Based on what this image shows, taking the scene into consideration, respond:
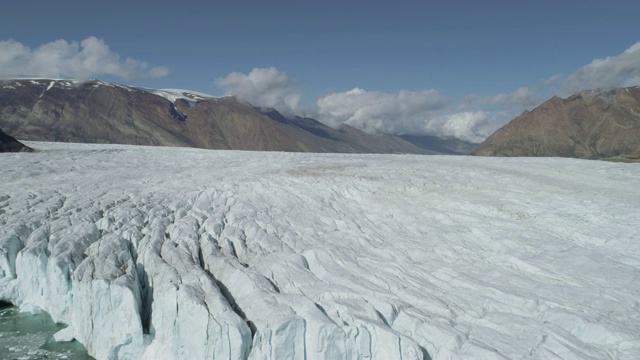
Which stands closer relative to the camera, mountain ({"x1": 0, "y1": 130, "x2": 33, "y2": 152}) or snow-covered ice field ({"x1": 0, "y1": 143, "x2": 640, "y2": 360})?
snow-covered ice field ({"x1": 0, "y1": 143, "x2": 640, "y2": 360})

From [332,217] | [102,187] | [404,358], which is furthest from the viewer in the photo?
[102,187]

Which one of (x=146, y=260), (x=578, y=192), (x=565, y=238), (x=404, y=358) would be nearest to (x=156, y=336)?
(x=146, y=260)

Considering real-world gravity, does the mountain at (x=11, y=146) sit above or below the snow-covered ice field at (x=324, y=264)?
above

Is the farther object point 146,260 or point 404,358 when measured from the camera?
point 146,260

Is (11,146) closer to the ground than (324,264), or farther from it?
farther from it

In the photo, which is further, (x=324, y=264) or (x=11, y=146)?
(x=11, y=146)

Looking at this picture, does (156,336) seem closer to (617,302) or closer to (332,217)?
(332,217)

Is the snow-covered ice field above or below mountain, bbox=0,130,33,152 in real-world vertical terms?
below

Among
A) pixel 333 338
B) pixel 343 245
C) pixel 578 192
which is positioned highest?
pixel 578 192
